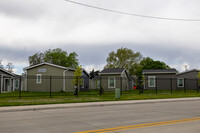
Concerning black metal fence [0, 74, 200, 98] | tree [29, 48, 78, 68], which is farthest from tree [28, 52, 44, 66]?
black metal fence [0, 74, 200, 98]

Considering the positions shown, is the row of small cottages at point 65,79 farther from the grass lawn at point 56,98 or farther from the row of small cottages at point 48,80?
the grass lawn at point 56,98

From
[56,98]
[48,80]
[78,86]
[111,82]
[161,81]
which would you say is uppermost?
[48,80]

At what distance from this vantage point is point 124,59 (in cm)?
6506

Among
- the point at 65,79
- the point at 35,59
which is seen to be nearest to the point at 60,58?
the point at 35,59

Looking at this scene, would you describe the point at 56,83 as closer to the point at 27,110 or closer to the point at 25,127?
the point at 27,110

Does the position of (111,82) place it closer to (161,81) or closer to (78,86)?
(78,86)

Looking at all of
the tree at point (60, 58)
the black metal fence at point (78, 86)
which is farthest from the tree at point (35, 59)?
the black metal fence at point (78, 86)

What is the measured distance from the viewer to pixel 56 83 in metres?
33.1

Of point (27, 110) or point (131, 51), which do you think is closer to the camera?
point (27, 110)

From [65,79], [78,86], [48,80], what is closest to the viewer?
[65,79]

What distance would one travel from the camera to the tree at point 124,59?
213ft

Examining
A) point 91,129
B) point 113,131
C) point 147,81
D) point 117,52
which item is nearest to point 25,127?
point 91,129

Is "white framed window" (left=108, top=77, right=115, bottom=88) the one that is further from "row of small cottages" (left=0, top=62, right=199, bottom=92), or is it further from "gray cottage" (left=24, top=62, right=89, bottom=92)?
"gray cottage" (left=24, top=62, right=89, bottom=92)

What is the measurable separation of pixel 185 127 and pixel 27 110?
9.50 metres
